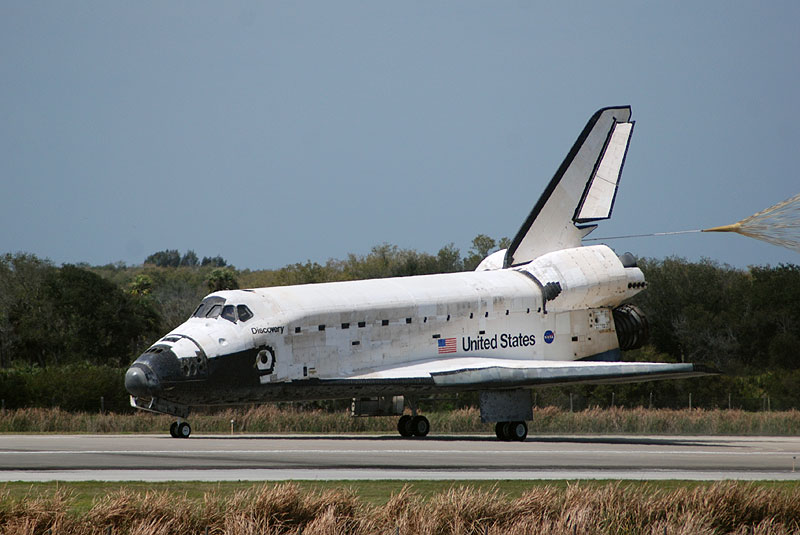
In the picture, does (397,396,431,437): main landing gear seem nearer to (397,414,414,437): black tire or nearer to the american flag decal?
(397,414,414,437): black tire

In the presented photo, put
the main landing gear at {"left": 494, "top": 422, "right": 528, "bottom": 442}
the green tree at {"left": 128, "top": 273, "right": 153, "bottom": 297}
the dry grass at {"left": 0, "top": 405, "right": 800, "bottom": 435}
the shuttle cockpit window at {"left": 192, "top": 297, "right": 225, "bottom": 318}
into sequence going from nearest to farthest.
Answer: the shuttle cockpit window at {"left": 192, "top": 297, "right": 225, "bottom": 318}
the main landing gear at {"left": 494, "top": 422, "right": 528, "bottom": 442}
the dry grass at {"left": 0, "top": 405, "right": 800, "bottom": 435}
the green tree at {"left": 128, "top": 273, "right": 153, "bottom": 297}

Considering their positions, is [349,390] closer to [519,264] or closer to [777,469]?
[519,264]

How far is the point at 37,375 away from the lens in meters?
33.3

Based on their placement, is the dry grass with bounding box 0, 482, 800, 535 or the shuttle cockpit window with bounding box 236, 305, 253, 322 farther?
the shuttle cockpit window with bounding box 236, 305, 253, 322

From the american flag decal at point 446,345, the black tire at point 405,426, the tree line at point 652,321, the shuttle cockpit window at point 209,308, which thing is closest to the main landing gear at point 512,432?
the american flag decal at point 446,345

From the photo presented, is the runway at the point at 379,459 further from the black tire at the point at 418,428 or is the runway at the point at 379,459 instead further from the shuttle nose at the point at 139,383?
the black tire at the point at 418,428

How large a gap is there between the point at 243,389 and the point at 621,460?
8.02m

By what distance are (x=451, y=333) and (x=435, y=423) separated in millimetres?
5827

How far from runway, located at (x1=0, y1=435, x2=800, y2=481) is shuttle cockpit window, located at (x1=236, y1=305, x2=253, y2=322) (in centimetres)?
250

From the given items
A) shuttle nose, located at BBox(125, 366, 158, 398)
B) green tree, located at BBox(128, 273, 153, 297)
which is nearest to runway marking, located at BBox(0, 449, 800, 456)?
shuttle nose, located at BBox(125, 366, 158, 398)

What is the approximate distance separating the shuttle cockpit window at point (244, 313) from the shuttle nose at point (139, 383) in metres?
2.27

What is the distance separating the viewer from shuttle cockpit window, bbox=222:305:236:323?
22.1 meters

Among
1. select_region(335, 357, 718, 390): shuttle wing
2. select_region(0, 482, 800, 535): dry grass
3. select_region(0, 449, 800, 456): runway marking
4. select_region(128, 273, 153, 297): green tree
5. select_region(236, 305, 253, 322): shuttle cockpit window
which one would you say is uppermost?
select_region(128, 273, 153, 297): green tree

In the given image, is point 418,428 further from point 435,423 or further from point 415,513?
point 415,513
